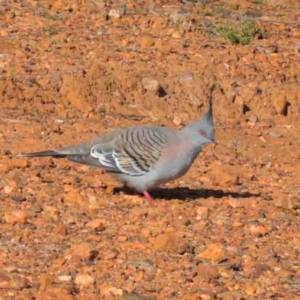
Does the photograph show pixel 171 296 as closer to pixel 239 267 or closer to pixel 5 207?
pixel 239 267

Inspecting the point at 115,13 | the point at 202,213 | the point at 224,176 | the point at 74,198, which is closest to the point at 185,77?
the point at 115,13

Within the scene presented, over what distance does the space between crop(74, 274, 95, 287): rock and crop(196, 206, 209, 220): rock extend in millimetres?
1614

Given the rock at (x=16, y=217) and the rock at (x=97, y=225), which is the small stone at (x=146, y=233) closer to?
the rock at (x=97, y=225)

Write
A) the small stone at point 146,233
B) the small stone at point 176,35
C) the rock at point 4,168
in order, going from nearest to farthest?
the small stone at point 146,233 → the rock at point 4,168 → the small stone at point 176,35

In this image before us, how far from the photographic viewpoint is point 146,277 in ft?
20.6

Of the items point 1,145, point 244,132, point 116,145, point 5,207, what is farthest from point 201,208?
point 244,132

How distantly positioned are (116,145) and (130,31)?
169 inches

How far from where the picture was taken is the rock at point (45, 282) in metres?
5.89

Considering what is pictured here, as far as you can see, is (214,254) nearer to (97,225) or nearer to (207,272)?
(207,272)

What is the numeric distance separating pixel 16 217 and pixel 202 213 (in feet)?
4.70

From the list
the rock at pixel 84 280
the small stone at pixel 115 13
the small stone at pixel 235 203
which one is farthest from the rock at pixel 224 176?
the small stone at pixel 115 13

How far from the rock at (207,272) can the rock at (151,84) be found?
445 cm

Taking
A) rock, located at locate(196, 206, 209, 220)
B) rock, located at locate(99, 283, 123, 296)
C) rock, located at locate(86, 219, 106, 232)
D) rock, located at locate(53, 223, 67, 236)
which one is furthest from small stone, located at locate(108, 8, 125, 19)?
rock, located at locate(99, 283, 123, 296)

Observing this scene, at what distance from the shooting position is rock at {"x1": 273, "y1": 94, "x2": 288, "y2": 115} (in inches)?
435
